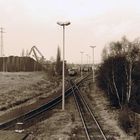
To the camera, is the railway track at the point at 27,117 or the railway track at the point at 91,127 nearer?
the railway track at the point at 91,127

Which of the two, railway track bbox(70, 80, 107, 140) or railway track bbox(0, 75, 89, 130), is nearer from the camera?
railway track bbox(70, 80, 107, 140)

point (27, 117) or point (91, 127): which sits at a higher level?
point (27, 117)

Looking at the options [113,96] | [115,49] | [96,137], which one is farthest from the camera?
[115,49]

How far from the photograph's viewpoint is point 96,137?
23.1 meters

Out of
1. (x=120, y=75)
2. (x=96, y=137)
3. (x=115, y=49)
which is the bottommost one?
(x=96, y=137)

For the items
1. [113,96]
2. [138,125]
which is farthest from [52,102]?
[138,125]

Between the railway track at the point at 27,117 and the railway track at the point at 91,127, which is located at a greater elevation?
the railway track at the point at 27,117

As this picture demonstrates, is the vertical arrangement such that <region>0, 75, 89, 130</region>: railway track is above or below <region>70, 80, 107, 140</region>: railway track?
above

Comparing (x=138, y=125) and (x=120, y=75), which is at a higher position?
(x=120, y=75)

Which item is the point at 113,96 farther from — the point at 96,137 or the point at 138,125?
the point at 96,137

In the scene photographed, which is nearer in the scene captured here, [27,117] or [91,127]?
[91,127]

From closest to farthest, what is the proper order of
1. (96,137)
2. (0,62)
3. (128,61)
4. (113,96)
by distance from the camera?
1. (96,137)
2. (128,61)
3. (113,96)
4. (0,62)

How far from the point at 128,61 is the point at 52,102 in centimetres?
965

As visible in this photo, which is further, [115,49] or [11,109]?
[115,49]
